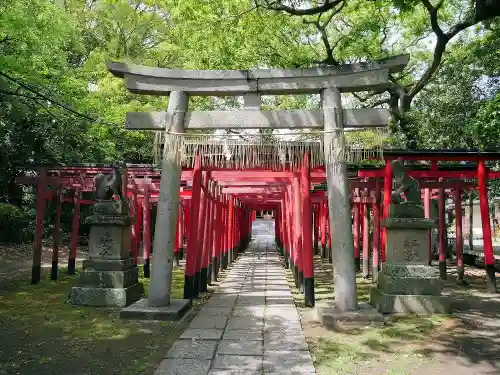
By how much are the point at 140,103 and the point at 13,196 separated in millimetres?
8006

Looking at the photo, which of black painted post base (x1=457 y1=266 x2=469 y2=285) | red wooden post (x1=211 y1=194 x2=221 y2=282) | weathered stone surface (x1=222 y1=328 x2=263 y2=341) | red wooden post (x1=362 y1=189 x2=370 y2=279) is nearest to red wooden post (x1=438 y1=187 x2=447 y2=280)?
black painted post base (x1=457 y1=266 x2=469 y2=285)

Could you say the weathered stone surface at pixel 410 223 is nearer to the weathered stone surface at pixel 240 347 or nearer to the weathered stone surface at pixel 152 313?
the weathered stone surface at pixel 240 347

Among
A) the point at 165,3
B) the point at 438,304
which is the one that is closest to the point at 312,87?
the point at 438,304

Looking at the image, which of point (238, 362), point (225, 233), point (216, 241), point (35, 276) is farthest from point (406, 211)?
point (35, 276)

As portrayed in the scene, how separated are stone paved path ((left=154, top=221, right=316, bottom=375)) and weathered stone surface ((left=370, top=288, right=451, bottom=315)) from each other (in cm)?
161

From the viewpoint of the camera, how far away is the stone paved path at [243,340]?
191 inches

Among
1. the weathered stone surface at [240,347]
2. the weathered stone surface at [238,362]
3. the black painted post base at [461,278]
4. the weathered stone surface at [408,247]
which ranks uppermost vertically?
the weathered stone surface at [408,247]

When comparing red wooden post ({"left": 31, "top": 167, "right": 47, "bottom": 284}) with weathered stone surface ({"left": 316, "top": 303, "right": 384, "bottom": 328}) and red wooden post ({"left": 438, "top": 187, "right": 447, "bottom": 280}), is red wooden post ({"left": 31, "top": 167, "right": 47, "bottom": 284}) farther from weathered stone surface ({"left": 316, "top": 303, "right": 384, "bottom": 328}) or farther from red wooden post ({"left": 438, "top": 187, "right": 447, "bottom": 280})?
red wooden post ({"left": 438, "top": 187, "right": 447, "bottom": 280})

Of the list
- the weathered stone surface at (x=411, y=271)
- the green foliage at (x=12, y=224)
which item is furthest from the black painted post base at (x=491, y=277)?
the green foliage at (x=12, y=224)

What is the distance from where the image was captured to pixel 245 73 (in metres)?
7.70

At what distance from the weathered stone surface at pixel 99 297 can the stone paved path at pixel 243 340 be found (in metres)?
1.55

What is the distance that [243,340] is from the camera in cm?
598

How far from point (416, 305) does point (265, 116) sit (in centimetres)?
413

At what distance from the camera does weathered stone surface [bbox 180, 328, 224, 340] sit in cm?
613
